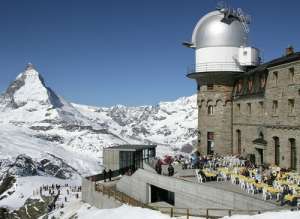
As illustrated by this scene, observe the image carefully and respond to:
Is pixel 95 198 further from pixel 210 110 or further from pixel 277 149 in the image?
pixel 277 149

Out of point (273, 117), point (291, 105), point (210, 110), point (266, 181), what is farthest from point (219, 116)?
point (266, 181)

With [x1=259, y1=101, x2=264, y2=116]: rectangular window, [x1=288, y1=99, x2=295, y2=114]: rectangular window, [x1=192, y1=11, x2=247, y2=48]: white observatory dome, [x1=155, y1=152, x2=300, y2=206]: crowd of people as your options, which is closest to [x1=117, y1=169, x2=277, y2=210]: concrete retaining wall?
[x1=155, y1=152, x2=300, y2=206]: crowd of people

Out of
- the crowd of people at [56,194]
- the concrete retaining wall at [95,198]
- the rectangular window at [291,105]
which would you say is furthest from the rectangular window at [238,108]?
the crowd of people at [56,194]

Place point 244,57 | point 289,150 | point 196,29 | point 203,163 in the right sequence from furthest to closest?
point 196,29
point 244,57
point 203,163
point 289,150

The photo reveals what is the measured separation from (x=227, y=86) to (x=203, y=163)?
980 centimetres

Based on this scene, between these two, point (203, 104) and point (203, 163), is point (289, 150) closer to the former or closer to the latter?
point (203, 163)

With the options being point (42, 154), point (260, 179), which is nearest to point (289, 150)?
point (260, 179)

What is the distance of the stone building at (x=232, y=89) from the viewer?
32.8m

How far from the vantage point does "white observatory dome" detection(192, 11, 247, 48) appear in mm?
38750

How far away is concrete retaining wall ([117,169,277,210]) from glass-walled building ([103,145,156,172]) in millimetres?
9384

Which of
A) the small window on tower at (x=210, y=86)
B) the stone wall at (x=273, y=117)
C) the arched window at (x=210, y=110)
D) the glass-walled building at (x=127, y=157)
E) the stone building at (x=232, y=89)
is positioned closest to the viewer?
the stone wall at (x=273, y=117)

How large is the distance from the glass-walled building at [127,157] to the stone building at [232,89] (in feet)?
18.6

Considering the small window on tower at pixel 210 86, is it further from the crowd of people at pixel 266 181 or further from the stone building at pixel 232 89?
the crowd of people at pixel 266 181

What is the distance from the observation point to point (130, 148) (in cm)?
4169
